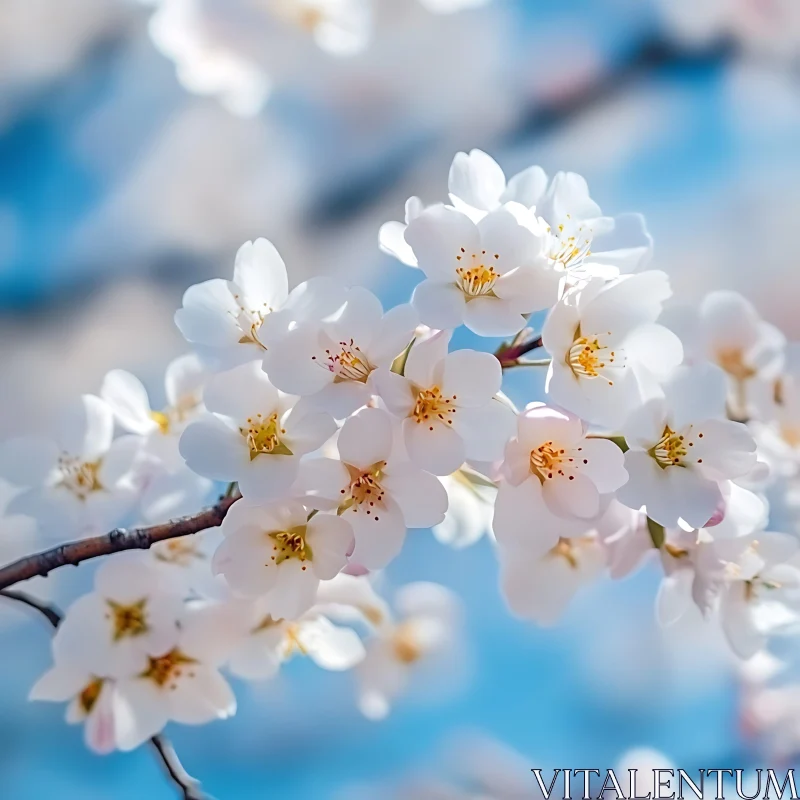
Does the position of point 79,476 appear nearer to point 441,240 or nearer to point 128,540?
point 128,540

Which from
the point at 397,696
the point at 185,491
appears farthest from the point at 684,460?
the point at 397,696

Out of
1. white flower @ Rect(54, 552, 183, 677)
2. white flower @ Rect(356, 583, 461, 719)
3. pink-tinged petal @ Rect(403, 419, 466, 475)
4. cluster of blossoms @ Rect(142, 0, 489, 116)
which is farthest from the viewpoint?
cluster of blossoms @ Rect(142, 0, 489, 116)

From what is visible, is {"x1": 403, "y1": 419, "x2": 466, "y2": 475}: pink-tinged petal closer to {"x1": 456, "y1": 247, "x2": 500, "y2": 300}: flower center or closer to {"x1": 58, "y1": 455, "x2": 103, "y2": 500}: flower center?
{"x1": 456, "y1": 247, "x2": 500, "y2": 300}: flower center

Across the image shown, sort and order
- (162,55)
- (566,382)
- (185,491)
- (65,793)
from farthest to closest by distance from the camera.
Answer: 1. (162,55)
2. (65,793)
3. (185,491)
4. (566,382)

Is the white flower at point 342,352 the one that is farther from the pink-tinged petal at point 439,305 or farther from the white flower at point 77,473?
the white flower at point 77,473

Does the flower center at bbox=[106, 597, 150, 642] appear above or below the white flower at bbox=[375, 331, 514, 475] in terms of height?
below

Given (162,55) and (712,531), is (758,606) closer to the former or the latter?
(712,531)

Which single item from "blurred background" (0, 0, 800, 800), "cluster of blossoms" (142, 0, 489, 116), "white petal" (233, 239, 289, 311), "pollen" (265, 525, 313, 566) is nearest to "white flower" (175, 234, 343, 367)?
"white petal" (233, 239, 289, 311)

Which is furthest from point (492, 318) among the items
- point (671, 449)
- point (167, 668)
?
point (167, 668)
